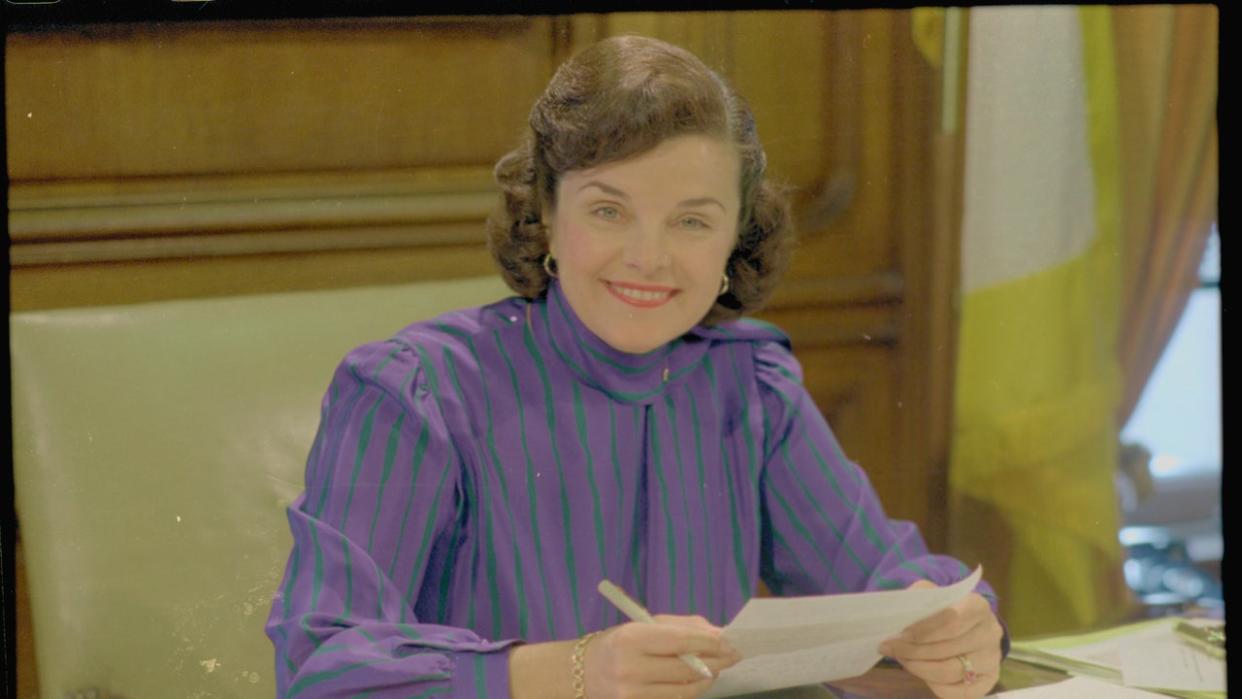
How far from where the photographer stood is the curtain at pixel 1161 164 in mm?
1432

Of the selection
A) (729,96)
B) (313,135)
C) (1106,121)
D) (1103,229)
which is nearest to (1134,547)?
(1103,229)

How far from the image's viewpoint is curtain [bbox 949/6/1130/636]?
1438 millimetres

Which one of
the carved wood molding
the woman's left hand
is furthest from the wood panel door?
the woman's left hand

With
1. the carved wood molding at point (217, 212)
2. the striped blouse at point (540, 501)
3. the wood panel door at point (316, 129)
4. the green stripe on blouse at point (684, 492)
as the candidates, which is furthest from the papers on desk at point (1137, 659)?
the carved wood molding at point (217, 212)

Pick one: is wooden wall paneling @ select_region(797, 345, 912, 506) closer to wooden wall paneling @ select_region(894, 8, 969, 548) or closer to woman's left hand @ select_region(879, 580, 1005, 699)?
wooden wall paneling @ select_region(894, 8, 969, 548)

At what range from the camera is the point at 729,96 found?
1252 mm

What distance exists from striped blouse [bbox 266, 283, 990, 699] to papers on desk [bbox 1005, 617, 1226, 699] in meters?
0.11

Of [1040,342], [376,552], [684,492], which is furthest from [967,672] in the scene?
[376,552]

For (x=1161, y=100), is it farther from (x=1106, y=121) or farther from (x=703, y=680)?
(x=703, y=680)

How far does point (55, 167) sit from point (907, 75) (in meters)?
0.87

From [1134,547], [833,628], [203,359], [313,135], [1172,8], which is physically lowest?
[1134,547]

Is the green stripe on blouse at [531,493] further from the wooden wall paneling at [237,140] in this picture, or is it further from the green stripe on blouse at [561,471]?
the wooden wall paneling at [237,140]

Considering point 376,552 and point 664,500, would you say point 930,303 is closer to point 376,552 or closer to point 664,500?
point 664,500

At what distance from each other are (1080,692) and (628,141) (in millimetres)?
661
